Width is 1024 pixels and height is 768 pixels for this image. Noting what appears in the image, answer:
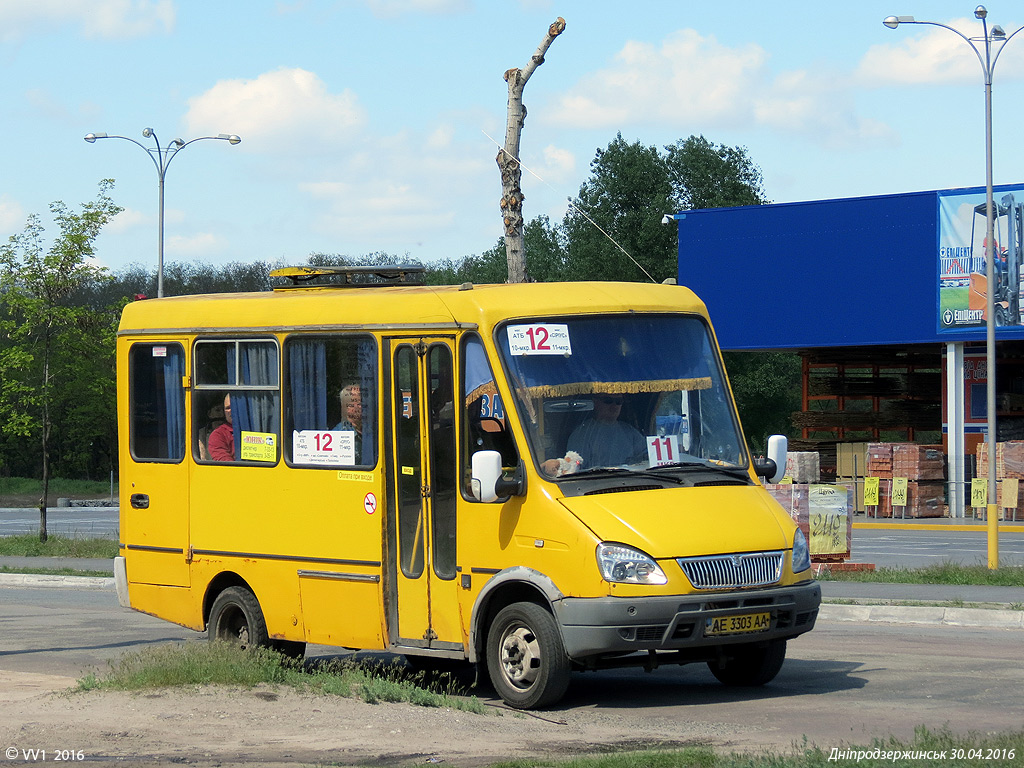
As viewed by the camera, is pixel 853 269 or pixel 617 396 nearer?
pixel 617 396

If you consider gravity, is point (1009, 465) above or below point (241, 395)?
below

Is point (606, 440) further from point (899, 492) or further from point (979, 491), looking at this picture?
point (899, 492)

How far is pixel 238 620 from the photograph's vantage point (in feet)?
38.7

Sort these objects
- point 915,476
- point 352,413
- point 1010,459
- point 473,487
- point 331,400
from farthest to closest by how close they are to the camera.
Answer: point 915,476
point 1010,459
point 331,400
point 352,413
point 473,487

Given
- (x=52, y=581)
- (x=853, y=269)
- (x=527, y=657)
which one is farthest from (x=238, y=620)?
(x=853, y=269)

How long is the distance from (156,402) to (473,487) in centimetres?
392

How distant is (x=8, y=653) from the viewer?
13930 millimetres

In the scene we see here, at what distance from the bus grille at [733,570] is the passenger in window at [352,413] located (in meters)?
2.77

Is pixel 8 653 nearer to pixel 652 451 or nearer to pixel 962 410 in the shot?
pixel 652 451

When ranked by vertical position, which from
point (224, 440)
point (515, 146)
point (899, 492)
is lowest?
point (899, 492)

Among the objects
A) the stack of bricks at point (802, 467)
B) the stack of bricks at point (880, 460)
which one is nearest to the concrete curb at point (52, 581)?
the stack of bricks at point (802, 467)

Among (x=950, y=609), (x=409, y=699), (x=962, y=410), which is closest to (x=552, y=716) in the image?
(x=409, y=699)

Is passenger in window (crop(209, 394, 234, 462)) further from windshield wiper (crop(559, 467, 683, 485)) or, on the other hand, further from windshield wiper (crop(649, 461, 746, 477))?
windshield wiper (crop(649, 461, 746, 477))

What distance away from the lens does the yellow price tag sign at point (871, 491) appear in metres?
38.2
